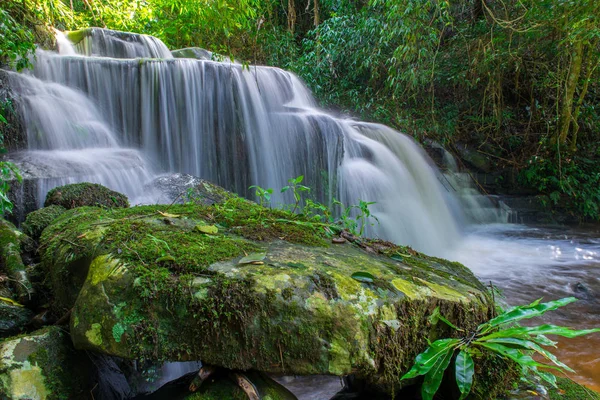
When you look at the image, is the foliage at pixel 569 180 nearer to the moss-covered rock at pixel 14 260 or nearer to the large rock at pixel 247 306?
the large rock at pixel 247 306

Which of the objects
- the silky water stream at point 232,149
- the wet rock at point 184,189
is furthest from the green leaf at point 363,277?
the silky water stream at point 232,149

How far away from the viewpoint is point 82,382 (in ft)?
5.83

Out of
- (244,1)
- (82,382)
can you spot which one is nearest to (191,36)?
(244,1)

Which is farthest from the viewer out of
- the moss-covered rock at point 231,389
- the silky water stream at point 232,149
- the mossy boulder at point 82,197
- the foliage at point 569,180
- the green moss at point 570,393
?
the foliage at point 569,180

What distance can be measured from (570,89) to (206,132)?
7126mm

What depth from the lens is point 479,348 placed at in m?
1.74

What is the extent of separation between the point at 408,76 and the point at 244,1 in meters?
4.74

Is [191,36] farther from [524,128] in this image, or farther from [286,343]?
[286,343]

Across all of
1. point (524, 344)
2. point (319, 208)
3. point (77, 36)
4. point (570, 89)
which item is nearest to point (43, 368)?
point (524, 344)

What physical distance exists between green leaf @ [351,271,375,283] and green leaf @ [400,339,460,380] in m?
0.37

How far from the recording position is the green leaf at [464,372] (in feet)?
5.10

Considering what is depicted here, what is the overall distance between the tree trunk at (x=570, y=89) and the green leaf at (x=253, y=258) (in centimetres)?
801

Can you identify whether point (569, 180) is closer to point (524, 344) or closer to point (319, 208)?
point (319, 208)

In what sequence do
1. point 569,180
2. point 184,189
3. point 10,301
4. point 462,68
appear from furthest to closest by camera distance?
point 462,68 < point 569,180 < point 184,189 < point 10,301
